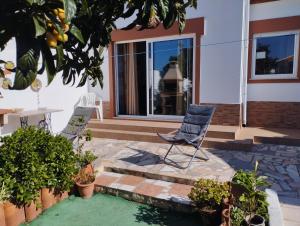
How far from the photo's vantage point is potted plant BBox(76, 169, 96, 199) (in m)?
4.11

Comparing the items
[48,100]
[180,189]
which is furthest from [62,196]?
[48,100]

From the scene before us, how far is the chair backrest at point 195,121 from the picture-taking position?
18.1ft

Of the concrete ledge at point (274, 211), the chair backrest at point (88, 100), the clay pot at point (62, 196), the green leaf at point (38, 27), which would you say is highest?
the green leaf at point (38, 27)

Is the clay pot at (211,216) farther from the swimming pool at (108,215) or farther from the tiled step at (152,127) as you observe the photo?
the tiled step at (152,127)

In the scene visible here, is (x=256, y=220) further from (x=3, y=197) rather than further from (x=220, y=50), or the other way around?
(x=220, y=50)

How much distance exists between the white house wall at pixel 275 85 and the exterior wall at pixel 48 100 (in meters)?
5.34

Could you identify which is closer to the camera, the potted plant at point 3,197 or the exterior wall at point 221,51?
the potted plant at point 3,197

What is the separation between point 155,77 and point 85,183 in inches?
193

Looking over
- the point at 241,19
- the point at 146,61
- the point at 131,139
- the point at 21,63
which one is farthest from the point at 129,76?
the point at 21,63

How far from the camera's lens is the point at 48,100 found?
756 cm

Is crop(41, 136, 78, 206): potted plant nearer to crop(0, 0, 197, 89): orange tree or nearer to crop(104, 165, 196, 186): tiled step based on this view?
crop(104, 165, 196, 186): tiled step

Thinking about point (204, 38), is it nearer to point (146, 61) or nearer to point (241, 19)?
point (241, 19)

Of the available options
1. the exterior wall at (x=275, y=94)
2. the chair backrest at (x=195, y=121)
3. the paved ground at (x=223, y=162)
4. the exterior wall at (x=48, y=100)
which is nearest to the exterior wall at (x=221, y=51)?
the exterior wall at (x=275, y=94)

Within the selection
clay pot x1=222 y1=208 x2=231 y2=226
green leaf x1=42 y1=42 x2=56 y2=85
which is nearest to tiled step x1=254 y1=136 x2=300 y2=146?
clay pot x1=222 y1=208 x2=231 y2=226
